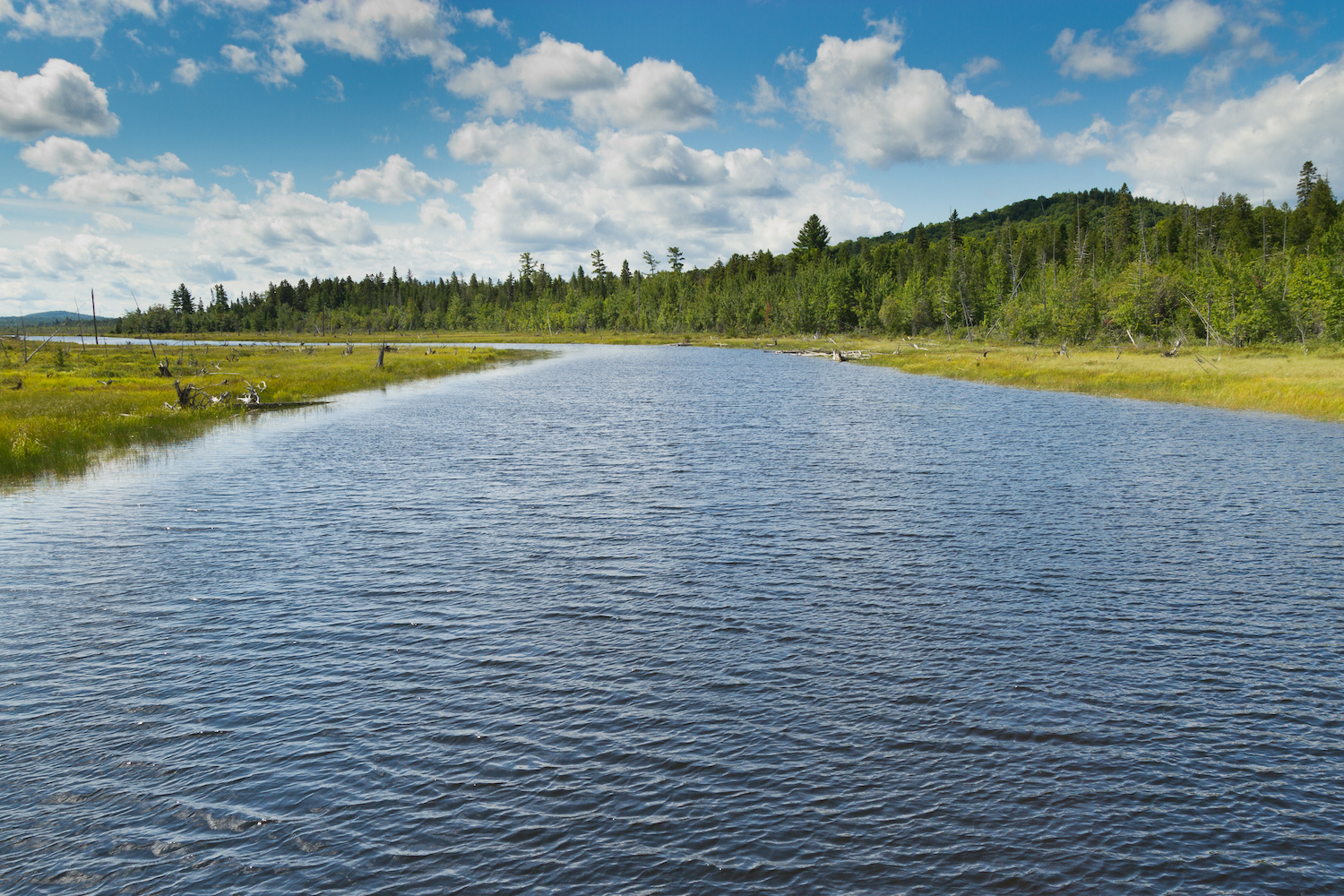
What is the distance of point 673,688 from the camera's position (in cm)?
1316

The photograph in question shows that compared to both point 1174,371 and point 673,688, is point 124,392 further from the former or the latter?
point 1174,371

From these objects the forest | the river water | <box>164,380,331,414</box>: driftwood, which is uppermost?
the forest

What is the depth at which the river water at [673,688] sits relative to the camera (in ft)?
30.3

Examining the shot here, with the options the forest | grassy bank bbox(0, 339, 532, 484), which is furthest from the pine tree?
grassy bank bbox(0, 339, 532, 484)

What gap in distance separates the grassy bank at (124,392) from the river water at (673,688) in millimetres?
8596

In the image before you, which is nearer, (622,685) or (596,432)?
(622,685)

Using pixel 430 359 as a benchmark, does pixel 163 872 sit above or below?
below

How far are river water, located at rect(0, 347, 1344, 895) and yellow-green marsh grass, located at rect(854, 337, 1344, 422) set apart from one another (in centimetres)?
2810

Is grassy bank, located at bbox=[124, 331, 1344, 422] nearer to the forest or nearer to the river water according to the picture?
the forest

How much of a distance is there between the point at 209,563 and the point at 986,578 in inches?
744

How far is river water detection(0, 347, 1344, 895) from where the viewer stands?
30.3ft

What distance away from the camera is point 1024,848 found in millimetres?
9297

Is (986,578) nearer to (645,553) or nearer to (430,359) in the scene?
(645,553)

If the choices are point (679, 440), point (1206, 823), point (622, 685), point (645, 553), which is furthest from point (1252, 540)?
point (679, 440)
